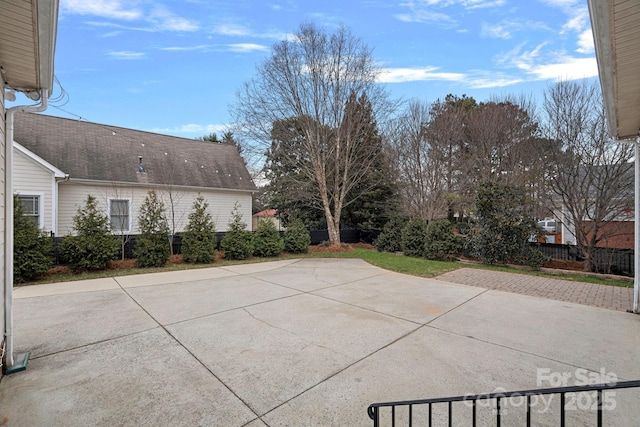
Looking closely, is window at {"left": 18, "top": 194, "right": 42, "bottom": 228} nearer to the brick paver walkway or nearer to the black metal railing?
the black metal railing

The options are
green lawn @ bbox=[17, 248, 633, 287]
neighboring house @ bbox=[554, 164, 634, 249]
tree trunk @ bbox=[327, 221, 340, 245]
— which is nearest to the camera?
green lawn @ bbox=[17, 248, 633, 287]

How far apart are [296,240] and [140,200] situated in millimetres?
6742

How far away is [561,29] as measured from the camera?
782cm

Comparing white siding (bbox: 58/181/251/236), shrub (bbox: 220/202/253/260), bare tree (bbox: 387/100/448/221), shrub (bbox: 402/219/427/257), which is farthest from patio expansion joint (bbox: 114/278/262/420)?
bare tree (bbox: 387/100/448/221)

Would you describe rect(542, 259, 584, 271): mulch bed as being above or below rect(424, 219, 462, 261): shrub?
below

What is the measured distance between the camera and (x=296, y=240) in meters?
12.4

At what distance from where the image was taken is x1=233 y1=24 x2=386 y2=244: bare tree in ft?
41.8

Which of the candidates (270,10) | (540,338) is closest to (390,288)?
(540,338)

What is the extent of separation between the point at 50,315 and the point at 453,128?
15117 millimetres

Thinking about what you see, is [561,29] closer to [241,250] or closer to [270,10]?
[270,10]

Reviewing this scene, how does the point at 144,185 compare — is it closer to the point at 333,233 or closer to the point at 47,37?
the point at 333,233

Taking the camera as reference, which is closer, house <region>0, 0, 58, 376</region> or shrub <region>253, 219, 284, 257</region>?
house <region>0, 0, 58, 376</region>

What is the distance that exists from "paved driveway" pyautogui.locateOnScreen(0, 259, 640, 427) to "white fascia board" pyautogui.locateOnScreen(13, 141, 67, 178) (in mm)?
5579

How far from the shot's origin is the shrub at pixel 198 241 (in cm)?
963
